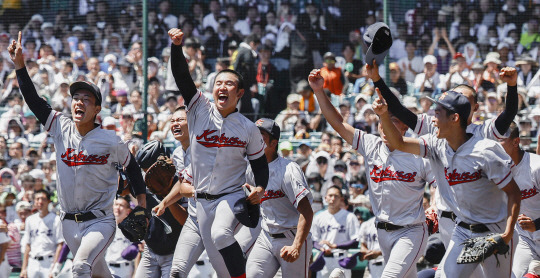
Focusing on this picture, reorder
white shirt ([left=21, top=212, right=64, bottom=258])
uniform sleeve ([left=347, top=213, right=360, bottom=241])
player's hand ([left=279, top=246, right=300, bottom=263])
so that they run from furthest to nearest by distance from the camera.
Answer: white shirt ([left=21, top=212, right=64, bottom=258])
uniform sleeve ([left=347, top=213, right=360, bottom=241])
player's hand ([left=279, top=246, right=300, bottom=263])

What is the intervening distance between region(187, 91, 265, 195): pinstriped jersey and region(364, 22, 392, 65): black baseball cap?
44.7 inches

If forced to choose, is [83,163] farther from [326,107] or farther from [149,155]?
[326,107]

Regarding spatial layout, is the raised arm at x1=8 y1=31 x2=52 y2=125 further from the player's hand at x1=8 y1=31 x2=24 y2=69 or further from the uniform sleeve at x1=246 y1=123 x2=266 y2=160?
the uniform sleeve at x1=246 y1=123 x2=266 y2=160

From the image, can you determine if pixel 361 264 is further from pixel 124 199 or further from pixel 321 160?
pixel 124 199

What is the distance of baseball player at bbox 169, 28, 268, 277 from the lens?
6871 millimetres

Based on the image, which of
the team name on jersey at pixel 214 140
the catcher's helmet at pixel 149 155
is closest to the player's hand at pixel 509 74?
the team name on jersey at pixel 214 140

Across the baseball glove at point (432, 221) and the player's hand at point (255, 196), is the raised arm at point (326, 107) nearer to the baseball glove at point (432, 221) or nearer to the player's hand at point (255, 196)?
the player's hand at point (255, 196)

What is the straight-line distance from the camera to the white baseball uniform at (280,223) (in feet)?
24.2

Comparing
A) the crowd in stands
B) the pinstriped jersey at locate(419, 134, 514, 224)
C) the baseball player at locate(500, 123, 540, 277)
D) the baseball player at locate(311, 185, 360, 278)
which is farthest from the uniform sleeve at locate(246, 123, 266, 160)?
the crowd in stands

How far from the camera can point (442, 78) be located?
13781 millimetres

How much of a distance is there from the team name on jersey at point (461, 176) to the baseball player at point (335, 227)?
447 cm

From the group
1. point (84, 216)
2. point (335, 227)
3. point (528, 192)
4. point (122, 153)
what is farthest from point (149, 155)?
point (528, 192)

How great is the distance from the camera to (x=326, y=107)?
7.28 meters

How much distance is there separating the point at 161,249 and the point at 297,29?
7.37 meters
